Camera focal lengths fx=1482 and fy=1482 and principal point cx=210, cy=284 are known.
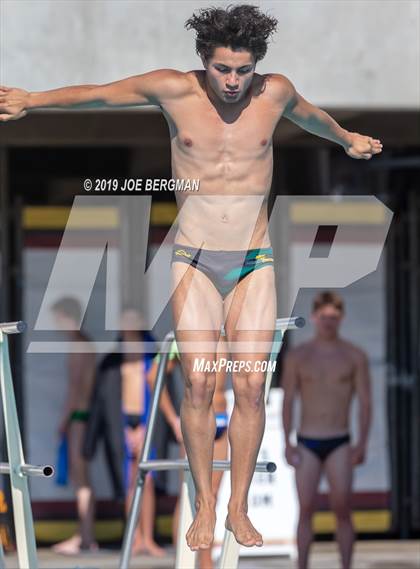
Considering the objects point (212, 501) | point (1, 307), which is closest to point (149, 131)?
point (1, 307)

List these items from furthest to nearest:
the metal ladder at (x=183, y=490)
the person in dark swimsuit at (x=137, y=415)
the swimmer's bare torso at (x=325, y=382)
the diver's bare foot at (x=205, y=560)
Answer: the person in dark swimsuit at (x=137, y=415), the swimmer's bare torso at (x=325, y=382), the diver's bare foot at (x=205, y=560), the metal ladder at (x=183, y=490)

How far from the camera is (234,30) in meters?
5.43

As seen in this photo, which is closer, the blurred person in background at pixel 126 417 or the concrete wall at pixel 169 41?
the concrete wall at pixel 169 41

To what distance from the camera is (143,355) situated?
11.2 meters

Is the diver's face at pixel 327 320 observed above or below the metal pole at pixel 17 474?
above

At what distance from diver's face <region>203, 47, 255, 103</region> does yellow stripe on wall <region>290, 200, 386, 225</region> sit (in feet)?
20.7

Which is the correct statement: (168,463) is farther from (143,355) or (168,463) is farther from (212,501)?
(143,355)

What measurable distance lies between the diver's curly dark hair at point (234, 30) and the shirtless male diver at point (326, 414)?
4879 mm

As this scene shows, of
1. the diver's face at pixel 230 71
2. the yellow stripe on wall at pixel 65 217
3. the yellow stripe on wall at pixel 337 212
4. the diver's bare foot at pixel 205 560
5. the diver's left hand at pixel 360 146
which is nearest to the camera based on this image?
the diver's face at pixel 230 71

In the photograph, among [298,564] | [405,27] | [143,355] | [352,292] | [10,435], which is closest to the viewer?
[10,435]

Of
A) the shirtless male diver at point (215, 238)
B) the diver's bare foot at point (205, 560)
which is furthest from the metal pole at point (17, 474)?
the diver's bare foot at point (205, 560)

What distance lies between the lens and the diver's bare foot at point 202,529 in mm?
5594

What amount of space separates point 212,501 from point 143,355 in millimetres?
5508

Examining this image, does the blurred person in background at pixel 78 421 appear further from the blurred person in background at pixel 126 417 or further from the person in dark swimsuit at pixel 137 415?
the person in dark swimsuit at pixel 137 415
